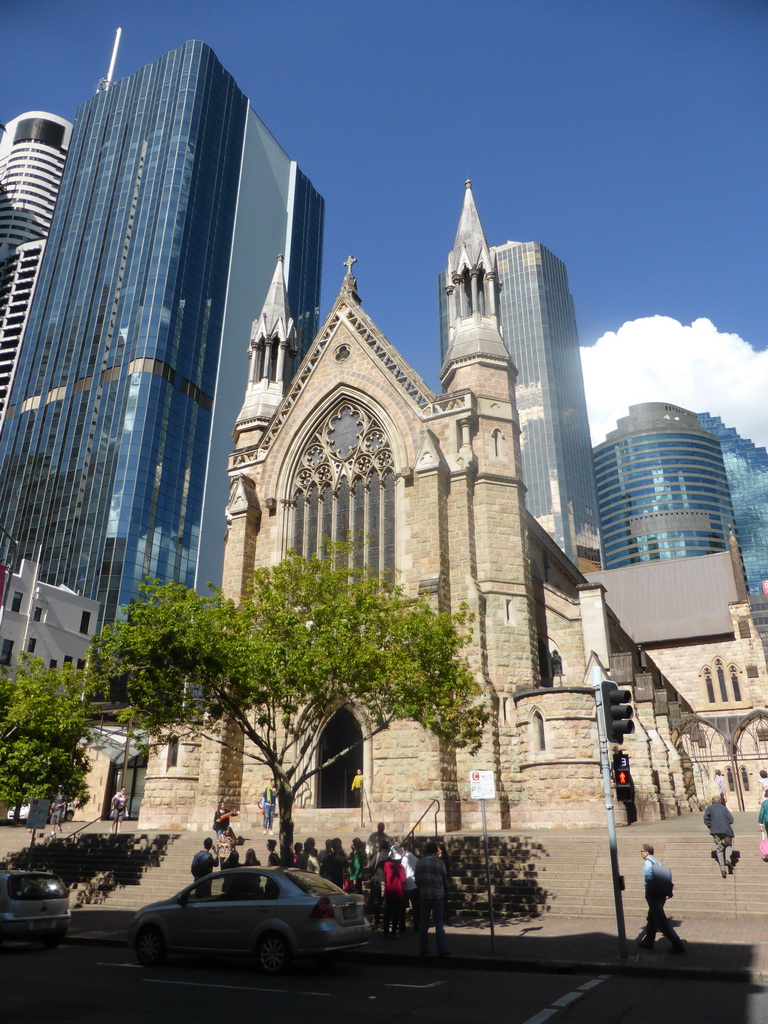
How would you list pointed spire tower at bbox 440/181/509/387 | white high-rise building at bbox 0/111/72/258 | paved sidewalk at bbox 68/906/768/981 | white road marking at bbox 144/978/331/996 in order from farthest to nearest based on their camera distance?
white high-rise building at bbox 0/111/72/258 → pointed spire tower at bbox 440/181/509/387 → paved sidewalk at bbox 68/906/768/981 → white road marking at bbox 144/978/331/996

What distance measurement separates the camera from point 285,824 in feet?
49.7

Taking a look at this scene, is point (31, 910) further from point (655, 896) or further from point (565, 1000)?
point (655, 896)

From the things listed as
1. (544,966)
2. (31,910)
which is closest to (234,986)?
(544,966)

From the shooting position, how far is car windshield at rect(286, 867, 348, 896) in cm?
1062

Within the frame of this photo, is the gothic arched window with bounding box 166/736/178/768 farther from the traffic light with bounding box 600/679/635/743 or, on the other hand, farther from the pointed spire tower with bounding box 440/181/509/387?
the traffic light with bounding box 600/679/635/743

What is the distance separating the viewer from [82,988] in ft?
30.3

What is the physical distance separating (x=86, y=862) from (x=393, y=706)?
1106 centimetres

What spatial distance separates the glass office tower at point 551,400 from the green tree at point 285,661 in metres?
118

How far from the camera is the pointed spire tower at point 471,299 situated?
99.4 feet

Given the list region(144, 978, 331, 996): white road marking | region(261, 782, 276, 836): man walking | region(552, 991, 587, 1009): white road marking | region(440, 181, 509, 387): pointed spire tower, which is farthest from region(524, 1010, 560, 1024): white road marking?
region(440, 181, 509, 387): pointed spire tower

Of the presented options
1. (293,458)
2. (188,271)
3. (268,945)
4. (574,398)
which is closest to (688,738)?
(293,458)

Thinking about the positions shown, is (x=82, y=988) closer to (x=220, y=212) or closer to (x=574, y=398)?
(x=220, y=212)

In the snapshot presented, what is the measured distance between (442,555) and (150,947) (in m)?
15.7

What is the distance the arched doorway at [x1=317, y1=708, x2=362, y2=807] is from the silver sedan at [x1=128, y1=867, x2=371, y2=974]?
45.8ft
